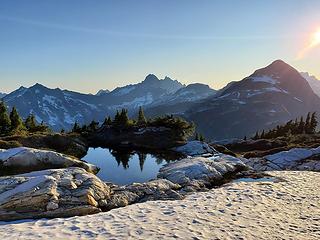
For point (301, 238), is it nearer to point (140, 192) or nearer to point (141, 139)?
point (140, 192)

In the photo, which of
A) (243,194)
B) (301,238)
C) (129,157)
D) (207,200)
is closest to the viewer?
(301,238)

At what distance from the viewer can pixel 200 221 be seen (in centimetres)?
1695

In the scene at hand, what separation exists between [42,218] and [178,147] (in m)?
41.5

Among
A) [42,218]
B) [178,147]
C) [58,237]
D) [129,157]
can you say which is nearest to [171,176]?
[42,218]

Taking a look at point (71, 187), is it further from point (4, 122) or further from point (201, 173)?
point (4, 122)

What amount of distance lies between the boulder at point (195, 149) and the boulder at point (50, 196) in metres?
30.9

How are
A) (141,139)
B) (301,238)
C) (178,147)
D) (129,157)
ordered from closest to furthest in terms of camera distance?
(301,238), (129,157), (178,147), (141,139)

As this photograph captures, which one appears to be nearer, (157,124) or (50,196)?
(50,196)

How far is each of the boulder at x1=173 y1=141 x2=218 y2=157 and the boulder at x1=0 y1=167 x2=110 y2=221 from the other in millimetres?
30942

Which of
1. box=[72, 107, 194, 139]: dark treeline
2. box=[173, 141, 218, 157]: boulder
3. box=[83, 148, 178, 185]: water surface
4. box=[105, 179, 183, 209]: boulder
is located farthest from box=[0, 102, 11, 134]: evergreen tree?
box=[105, 179, 183, 209]: boulder

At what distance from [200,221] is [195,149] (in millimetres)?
38087

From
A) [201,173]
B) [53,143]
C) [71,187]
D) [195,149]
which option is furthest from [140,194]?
[195,149]

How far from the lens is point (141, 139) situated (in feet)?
220

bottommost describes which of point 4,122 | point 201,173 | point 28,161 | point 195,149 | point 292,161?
point 292,161
